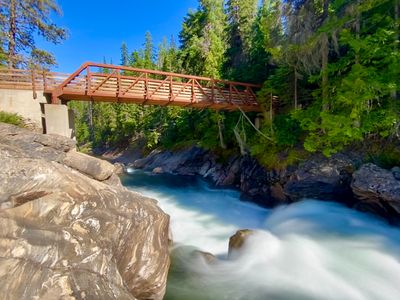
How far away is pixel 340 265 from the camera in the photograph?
6715mm

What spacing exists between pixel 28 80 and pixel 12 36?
762 cm

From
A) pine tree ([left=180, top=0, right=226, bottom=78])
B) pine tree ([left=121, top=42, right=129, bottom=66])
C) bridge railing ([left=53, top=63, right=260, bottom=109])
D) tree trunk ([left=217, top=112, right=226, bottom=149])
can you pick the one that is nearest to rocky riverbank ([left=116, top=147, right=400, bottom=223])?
tree trunk ([left=217, top=112, right=226, bottom=149])

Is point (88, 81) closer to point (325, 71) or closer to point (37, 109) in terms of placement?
point (37, 109)

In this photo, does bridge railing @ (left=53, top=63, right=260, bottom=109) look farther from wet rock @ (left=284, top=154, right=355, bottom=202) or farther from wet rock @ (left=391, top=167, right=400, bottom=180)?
wet rock @ (left=391, top=167, right=400, bottom=180)

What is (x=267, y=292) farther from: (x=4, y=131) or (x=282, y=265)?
(x=4, y=131)

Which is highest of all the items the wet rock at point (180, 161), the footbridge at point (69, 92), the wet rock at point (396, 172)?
the footbridge at point (69, 92)

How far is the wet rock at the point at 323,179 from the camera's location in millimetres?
10672

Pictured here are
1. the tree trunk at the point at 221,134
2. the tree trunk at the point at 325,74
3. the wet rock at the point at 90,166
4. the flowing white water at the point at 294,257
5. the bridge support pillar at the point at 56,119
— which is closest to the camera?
the flowing white water at the point at 294,257

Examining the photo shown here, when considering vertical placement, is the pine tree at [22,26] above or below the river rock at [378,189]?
above

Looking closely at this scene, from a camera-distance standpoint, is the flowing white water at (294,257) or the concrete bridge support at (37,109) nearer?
the flowing white water at (294,257)

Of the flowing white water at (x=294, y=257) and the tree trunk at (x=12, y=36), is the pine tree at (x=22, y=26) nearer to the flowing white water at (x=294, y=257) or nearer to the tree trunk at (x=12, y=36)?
the tree trunk at (x=12, y=36)

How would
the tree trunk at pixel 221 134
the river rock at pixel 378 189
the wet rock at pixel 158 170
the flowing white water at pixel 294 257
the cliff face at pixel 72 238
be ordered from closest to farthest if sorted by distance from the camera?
1. the cliff face at pixel 72 238
2. the flowing white water at pixel 294 257
3. the river rock at pixel 378 189
4. the tree trunk at pixel 221 134
5. the wet rock at pixel 158 170

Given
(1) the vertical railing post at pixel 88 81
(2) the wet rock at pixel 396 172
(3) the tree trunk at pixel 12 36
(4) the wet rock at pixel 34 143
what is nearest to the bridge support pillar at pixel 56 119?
(1) the vertical railing post at pixel 88 81

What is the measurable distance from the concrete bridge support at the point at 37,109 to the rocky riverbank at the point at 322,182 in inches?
386
